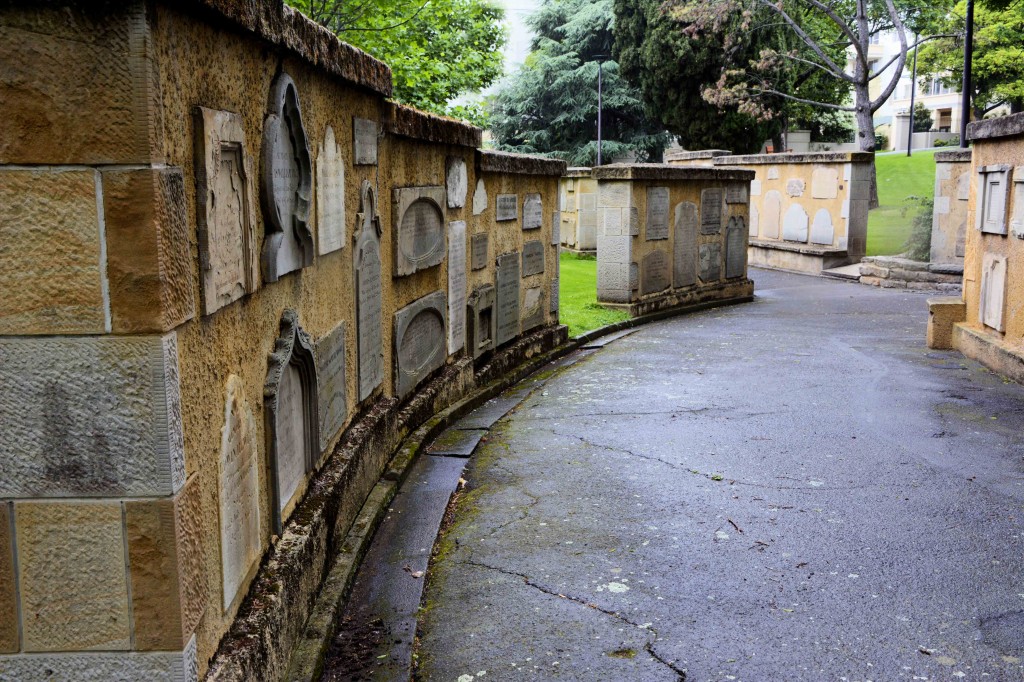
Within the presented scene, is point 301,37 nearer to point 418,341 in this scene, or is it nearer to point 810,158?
point 418,341

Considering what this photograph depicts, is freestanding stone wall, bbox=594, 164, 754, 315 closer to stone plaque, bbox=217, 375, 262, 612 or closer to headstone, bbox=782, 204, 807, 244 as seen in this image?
headstone, bbox=782, 204, 807, 244

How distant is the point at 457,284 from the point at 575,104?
32.6 metres

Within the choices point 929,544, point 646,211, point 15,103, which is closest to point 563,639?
point 929,544

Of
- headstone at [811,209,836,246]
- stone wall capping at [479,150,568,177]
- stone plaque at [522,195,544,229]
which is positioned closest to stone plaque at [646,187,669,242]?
stone wall capping at [479,150,568,177]

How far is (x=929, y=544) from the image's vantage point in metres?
5.03

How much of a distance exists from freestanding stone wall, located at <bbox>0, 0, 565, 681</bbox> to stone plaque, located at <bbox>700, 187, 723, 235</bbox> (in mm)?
11275

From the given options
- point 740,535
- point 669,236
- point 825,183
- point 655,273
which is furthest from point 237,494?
point 825,183

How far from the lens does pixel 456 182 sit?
764 cm

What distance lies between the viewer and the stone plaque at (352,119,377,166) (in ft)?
17.4

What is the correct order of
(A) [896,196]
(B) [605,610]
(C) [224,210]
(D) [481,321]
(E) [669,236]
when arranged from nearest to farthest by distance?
(C) [224,210] → (B) [605,610] → (D) [481,321] → (E) [669,236] → (A) [896,196]

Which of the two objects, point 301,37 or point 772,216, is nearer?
point 301,37

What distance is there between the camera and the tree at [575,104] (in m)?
38.4

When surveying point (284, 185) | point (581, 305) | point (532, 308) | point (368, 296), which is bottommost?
point (581, 305)

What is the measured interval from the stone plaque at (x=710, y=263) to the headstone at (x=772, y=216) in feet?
24.4
